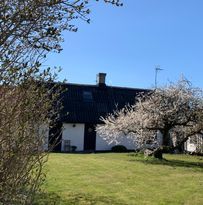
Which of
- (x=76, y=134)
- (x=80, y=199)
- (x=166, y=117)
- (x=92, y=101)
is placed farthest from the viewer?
(x=92, y=101)

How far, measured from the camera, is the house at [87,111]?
3594 centimetres

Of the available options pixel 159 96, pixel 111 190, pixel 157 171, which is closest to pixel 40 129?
pixel 111 190

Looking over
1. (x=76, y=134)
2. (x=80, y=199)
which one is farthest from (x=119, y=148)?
(x=80, y=199)

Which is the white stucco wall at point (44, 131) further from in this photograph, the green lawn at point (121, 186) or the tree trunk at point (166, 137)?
the tree trunk at point (166, 137)

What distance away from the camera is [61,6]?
4.25m

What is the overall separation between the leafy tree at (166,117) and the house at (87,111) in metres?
10.0

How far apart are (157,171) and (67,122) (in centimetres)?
1860

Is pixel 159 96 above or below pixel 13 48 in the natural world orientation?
above

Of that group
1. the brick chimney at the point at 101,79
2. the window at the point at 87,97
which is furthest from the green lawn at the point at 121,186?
the brick chimney at the point at 101,79

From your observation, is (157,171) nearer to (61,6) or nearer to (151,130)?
(151,130)

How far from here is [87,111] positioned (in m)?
37.3

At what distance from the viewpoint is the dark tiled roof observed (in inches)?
1438

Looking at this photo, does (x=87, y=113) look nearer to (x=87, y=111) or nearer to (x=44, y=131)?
(x=87, y=111)

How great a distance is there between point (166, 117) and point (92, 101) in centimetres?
1506
